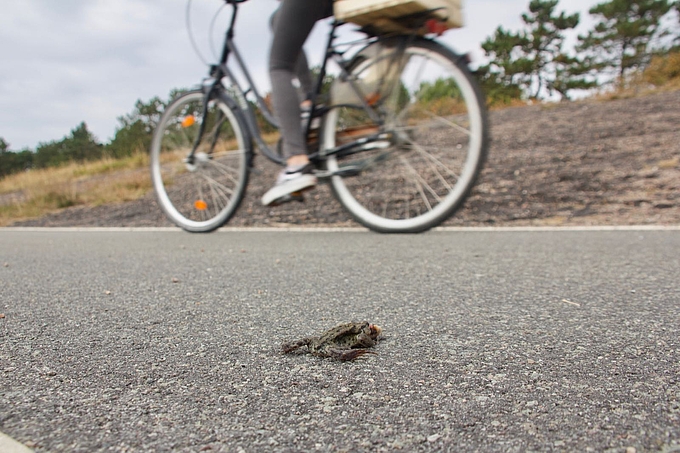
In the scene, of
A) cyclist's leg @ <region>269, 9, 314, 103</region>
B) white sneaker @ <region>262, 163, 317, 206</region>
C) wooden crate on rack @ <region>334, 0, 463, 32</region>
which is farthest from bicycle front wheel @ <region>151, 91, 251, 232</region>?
wooden crate on rack @ <region>334, 0, 463, 32</region>

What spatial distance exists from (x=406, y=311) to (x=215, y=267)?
107 cm

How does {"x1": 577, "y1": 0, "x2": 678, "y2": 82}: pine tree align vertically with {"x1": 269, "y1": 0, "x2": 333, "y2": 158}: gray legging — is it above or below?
above

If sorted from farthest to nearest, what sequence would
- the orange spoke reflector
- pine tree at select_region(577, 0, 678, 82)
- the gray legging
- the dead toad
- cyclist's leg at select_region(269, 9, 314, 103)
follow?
pine tree at select_region(577, 0, 678, 82), the orange spoke reflector, cyclist's leg at select_region(269, 9, 314, 103), the gray legging, the dead toad

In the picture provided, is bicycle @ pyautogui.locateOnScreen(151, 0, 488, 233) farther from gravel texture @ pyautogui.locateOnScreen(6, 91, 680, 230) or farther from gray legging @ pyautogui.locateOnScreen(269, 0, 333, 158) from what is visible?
gravel texture @ pyautogui.locateOnScreen(6, 91, 680, 230)

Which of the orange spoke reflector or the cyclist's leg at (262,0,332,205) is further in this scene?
the orange spoke reflector

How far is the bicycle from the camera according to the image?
2.66 m

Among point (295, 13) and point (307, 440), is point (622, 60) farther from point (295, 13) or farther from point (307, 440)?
point (307, 440)

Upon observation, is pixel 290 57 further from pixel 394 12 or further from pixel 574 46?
pixel 574 46

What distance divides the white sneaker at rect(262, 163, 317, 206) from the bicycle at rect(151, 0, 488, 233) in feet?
0.65

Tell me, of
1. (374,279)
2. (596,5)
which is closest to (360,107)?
(374,279)

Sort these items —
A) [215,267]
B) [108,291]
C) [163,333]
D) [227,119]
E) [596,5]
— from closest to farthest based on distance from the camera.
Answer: [163,333] → [108,291] → [215,267] → [227,119] → [596,5]

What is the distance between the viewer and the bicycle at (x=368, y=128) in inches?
105

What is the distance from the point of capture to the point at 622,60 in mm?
26109

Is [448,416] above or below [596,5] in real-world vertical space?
below
